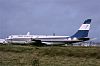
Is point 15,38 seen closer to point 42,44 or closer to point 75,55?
point 42,44

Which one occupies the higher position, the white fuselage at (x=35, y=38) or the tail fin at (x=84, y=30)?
the tail fin at (x=84, y=30)

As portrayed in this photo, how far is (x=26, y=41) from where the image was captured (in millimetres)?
82812

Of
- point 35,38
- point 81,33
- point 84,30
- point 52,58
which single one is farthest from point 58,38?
point 52,58

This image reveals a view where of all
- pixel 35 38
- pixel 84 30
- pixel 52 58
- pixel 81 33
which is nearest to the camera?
pixel 52 58

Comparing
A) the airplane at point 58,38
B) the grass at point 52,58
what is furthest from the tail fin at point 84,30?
the grass at point 52,58

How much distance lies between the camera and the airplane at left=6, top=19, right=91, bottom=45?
7981cm

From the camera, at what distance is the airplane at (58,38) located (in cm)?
7981

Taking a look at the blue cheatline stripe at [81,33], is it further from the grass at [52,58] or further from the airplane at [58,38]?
the grass at [52,58]

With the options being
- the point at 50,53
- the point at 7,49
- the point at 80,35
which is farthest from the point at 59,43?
the point at 50,53

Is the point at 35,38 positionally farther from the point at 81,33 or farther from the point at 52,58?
the point at 52,58

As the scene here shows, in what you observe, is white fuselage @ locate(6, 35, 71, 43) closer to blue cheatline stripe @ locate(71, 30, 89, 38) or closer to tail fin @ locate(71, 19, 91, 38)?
blue cheatline stripe @ locate(71, 30, 89, 38)

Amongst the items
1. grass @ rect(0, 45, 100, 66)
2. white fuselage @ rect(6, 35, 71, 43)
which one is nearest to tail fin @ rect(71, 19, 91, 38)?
white fuselage @ rect(6, 35, 71, 43)

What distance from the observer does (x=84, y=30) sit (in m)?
85.4

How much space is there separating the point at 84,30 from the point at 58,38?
9887 mm
